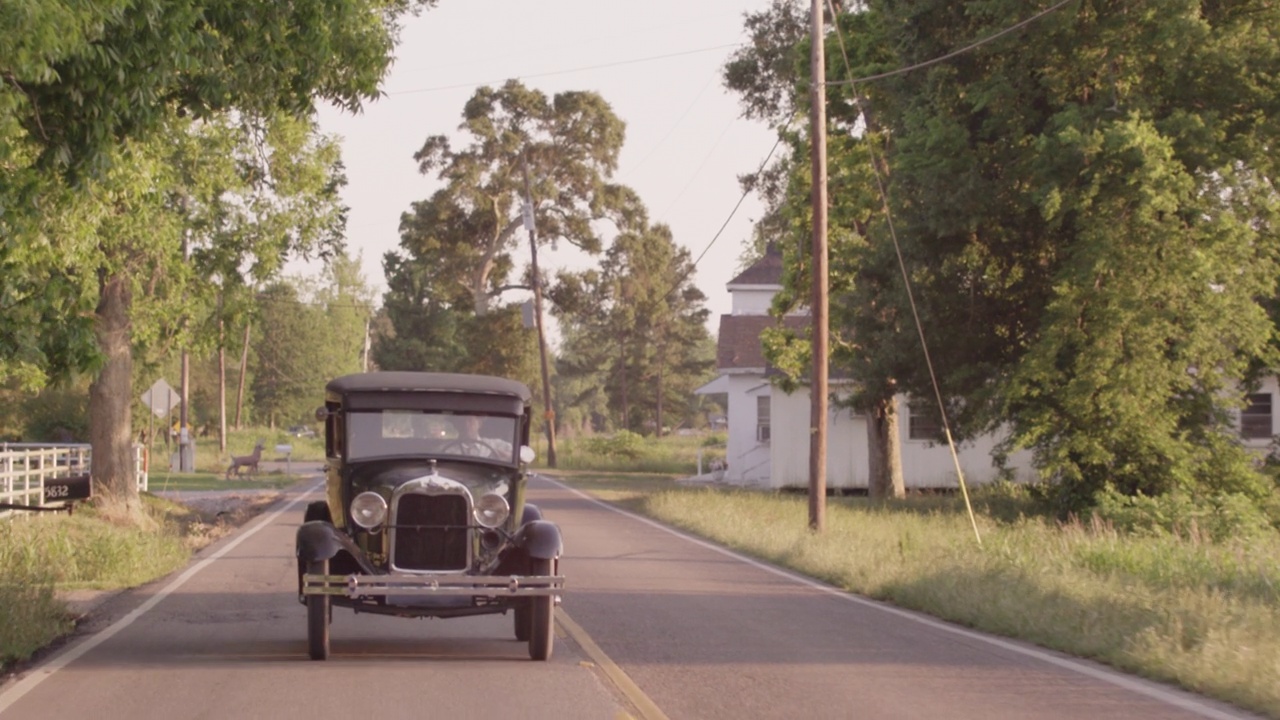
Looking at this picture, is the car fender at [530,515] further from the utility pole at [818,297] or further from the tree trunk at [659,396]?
the tree trunk at [659,396]

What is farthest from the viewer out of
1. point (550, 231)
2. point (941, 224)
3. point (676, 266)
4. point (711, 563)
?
point (676, 266)

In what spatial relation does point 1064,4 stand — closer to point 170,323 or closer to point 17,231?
point 170,323

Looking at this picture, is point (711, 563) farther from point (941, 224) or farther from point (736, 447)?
point (736, 447)

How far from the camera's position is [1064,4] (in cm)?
2425

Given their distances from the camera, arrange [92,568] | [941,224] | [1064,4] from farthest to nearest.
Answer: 1. [941,224]
2. [1064,4]
3. [92,568]

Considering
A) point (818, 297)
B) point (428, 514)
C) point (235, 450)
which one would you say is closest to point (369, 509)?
point (428, 514)

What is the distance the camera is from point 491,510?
38.2ft

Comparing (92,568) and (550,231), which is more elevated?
(550,231)

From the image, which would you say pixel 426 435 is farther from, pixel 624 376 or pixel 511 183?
pixel 624 376

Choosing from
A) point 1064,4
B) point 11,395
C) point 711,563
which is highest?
point 1064,4

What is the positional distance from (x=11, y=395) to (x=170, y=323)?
2253cm

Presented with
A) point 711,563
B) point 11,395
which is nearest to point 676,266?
point 11,395

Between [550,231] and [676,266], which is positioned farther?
[676,266]

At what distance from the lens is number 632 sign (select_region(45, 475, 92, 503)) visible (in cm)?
1381
